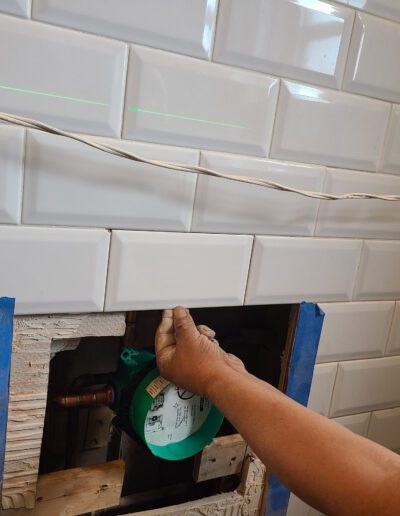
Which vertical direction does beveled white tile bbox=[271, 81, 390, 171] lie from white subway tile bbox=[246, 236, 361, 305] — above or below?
above

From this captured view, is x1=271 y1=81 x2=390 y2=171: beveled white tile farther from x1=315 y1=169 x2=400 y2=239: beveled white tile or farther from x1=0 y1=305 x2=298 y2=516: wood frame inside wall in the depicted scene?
x1=0 y1=305 x2=298 y2=516: wood frame inside wall

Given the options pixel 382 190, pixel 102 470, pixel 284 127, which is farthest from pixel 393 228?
pixel 102 470

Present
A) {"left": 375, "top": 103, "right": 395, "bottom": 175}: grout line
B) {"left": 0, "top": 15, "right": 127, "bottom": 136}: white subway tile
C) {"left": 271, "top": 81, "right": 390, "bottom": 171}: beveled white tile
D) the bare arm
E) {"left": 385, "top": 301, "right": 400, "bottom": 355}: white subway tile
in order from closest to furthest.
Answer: the bare arm
{"left": 0, "top": 15, "right": 127, "bottom": 136}: white subway tile
{"left": 271, "top": 81, "right": 390, "bottom": 171}: beveled white tile
{"left": 375, "top": 103, "right": 395, "bottom": 175}: grout line
{"left": 385, "top": 301, "right": 400, "bottom": 355}: white subway tile

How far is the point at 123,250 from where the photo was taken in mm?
742

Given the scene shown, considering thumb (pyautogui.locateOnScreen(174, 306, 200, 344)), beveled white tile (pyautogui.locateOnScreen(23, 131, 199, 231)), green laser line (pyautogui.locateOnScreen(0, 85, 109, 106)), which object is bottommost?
thumb (pyautogui.locateOnScreen(174, 306, 200, 344))

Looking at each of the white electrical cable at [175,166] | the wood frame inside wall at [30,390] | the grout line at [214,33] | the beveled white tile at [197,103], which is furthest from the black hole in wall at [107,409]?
the grout line at [214,33]

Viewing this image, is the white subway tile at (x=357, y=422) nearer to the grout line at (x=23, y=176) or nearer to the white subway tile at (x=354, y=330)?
the white subway tile at (x=354, y=330)

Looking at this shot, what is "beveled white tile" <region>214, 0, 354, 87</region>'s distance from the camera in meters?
0.74

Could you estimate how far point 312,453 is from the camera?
56 centimetres

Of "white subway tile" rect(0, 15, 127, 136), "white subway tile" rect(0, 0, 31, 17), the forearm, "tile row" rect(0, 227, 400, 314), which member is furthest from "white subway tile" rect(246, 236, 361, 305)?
"white subway tile" rect(0, 0, 31, 17)

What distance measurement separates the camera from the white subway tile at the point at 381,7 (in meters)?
0.84

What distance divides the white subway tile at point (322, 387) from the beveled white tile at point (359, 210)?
0.28 m

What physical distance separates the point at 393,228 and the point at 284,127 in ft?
1.15

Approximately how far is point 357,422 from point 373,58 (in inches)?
30.2
